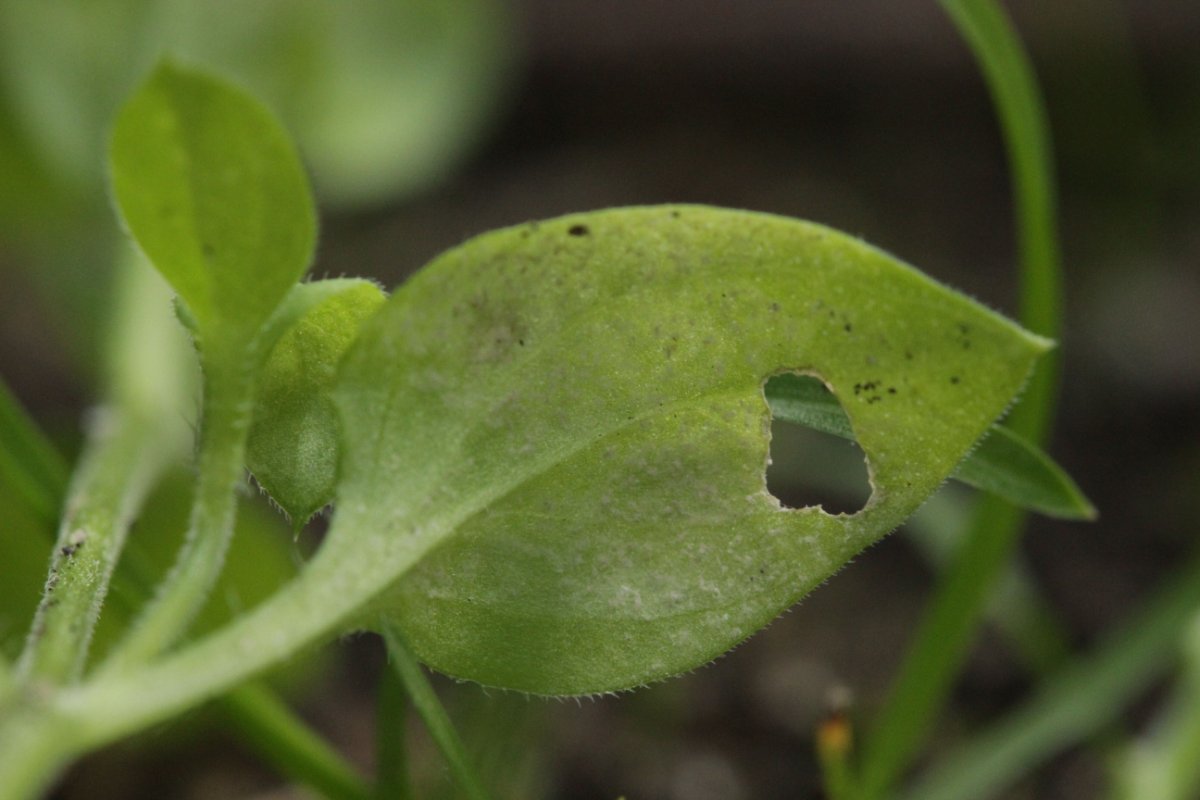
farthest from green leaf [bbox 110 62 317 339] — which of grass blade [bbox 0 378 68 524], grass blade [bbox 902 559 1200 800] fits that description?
grass blade [bbox 902 559 1200 800]

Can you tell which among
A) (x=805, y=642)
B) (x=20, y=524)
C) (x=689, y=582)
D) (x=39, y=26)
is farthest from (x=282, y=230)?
(x=39, y=26)

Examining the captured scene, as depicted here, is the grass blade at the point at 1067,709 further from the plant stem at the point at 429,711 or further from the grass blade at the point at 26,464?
the grass blade at the point at 26,464

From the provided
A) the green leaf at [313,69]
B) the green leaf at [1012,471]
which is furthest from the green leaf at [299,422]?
the green leaf at [313,69]

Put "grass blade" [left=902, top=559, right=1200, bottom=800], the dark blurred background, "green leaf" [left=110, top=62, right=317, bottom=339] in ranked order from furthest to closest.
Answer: the dark blurred background < "grass blade" [left=902, top=559, right=1200, bottom=800] < "green leaf" [left=110, top=62, right=317, bottom=339]

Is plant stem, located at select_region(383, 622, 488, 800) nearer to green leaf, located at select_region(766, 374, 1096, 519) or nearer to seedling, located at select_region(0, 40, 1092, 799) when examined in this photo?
seedling, located at select_region(0, 40, 1092, 799)

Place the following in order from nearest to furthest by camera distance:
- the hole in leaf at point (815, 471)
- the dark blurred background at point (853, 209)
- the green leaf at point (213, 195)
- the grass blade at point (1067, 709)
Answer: the green leaf at point (213, 195) < the grass blade at point (1067, 709) < the dark blurred background at point (853, 209) < the hole in leaf at point (815, 471)

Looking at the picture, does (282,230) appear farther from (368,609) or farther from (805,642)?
(805,642)

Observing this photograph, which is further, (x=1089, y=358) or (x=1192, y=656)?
(x=1089, y=358)
